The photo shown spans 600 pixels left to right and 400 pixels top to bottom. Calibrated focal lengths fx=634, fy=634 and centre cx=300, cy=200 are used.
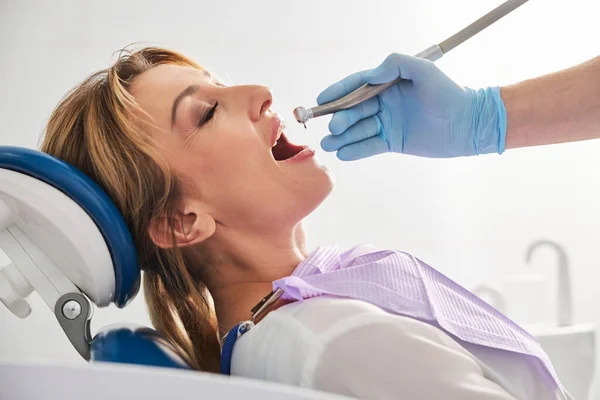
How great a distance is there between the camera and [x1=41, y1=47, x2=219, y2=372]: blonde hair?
122cm

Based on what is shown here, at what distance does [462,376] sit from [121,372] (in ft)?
1.54

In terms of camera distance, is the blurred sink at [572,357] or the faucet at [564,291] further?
the faucet at [564,291]

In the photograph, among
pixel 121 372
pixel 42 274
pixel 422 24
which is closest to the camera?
pixel 121 372

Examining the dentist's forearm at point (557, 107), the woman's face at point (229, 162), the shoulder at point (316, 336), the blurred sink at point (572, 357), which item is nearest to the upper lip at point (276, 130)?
the woman's face at point (229, 162)

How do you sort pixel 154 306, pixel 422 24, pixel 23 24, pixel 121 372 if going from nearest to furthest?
pixel 121 372 < pixel 154 306 < pixel 23 24 < pixel 422 24

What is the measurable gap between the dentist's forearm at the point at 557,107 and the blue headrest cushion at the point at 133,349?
874 mm

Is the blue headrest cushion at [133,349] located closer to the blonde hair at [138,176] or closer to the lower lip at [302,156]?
the blonde hair at [138,176]

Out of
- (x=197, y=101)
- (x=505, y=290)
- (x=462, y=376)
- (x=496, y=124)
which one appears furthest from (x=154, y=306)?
(x=505, y=290)

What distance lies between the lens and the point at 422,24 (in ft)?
9.14

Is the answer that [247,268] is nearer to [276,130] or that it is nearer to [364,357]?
[276,130]

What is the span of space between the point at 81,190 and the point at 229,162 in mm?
279

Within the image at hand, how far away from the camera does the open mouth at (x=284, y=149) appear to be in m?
1.40

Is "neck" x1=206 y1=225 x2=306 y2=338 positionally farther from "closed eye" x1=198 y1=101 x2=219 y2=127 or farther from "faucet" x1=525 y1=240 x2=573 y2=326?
"faucet" x1=525 y1=240 x2=573 y2=326

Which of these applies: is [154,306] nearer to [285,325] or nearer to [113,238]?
[113,238]
